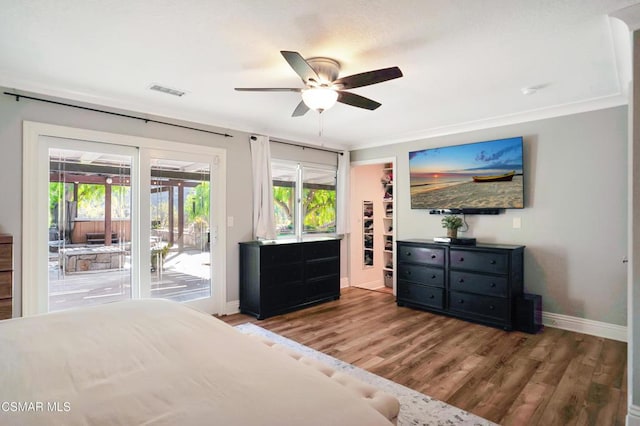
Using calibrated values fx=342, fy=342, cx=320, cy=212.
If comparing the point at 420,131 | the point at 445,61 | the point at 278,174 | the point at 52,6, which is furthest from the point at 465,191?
the point at 52,6

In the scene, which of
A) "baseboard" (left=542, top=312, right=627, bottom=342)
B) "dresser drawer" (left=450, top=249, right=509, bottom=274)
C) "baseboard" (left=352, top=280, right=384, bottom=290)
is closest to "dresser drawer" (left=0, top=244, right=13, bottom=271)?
"dresser drawer" (left=450, top=249, right=509, bottom=274)

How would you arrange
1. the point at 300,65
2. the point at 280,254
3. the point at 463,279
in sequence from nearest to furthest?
the point at 300,65, the point at 463,279, the point at 280,254

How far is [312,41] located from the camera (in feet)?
7.84

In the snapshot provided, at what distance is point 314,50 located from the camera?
252 cm

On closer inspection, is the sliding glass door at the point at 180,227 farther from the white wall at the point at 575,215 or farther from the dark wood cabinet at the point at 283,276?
the white wall at the point at 575,215

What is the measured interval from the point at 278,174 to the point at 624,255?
4277 mm

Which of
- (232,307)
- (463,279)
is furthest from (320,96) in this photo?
(232,307)

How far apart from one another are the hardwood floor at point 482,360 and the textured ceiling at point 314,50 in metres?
2.50

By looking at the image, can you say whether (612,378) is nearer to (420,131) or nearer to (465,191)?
(465,191)

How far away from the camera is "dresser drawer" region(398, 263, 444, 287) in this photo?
14.6 feet

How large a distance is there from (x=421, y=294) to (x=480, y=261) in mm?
937

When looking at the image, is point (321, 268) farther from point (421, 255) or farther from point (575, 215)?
point (575, 215)

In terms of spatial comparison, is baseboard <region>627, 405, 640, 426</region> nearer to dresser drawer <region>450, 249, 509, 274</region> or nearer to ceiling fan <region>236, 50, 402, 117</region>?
dresser drawer <region>450, 249, 509, 274</region>

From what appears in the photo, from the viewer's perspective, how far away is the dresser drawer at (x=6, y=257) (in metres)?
2.59
